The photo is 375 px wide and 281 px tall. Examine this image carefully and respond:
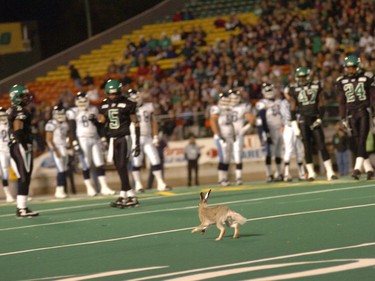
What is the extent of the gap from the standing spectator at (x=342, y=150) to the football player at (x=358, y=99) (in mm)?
8119

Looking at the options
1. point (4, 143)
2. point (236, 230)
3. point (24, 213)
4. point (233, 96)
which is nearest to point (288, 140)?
point (233, 96)

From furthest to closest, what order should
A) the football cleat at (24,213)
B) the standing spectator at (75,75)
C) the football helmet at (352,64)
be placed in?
the standing spectator at (75,75)
the football helmet at (352,64)
the football cleat at (24,213)

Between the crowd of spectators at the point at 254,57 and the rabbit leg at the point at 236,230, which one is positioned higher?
the crowd of spectators at the point at 254,57

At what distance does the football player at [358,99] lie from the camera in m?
19.4

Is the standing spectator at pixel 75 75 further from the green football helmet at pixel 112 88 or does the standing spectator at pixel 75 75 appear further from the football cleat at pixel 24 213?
the football cleat at pixel 24 213

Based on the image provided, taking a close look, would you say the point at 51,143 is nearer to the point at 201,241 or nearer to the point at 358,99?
the point at 358,99

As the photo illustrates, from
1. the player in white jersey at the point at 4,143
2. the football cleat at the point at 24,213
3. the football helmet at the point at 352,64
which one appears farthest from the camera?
the player in white jersey at the point at 4,143

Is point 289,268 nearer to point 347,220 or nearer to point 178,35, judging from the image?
point 347,220

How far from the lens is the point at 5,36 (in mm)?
44031

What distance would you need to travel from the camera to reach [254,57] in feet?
110

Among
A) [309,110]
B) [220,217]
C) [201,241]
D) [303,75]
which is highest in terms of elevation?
[303,75]

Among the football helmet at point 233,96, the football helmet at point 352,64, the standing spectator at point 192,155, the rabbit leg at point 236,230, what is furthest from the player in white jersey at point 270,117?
the rabbit leg at point 236,230

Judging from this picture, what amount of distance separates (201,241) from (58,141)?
12.5 m

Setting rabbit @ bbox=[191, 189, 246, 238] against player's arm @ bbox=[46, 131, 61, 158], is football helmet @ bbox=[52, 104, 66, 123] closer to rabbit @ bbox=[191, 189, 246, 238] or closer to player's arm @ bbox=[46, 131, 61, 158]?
player's arm @ bbox=[46, 131, 61, 158]
